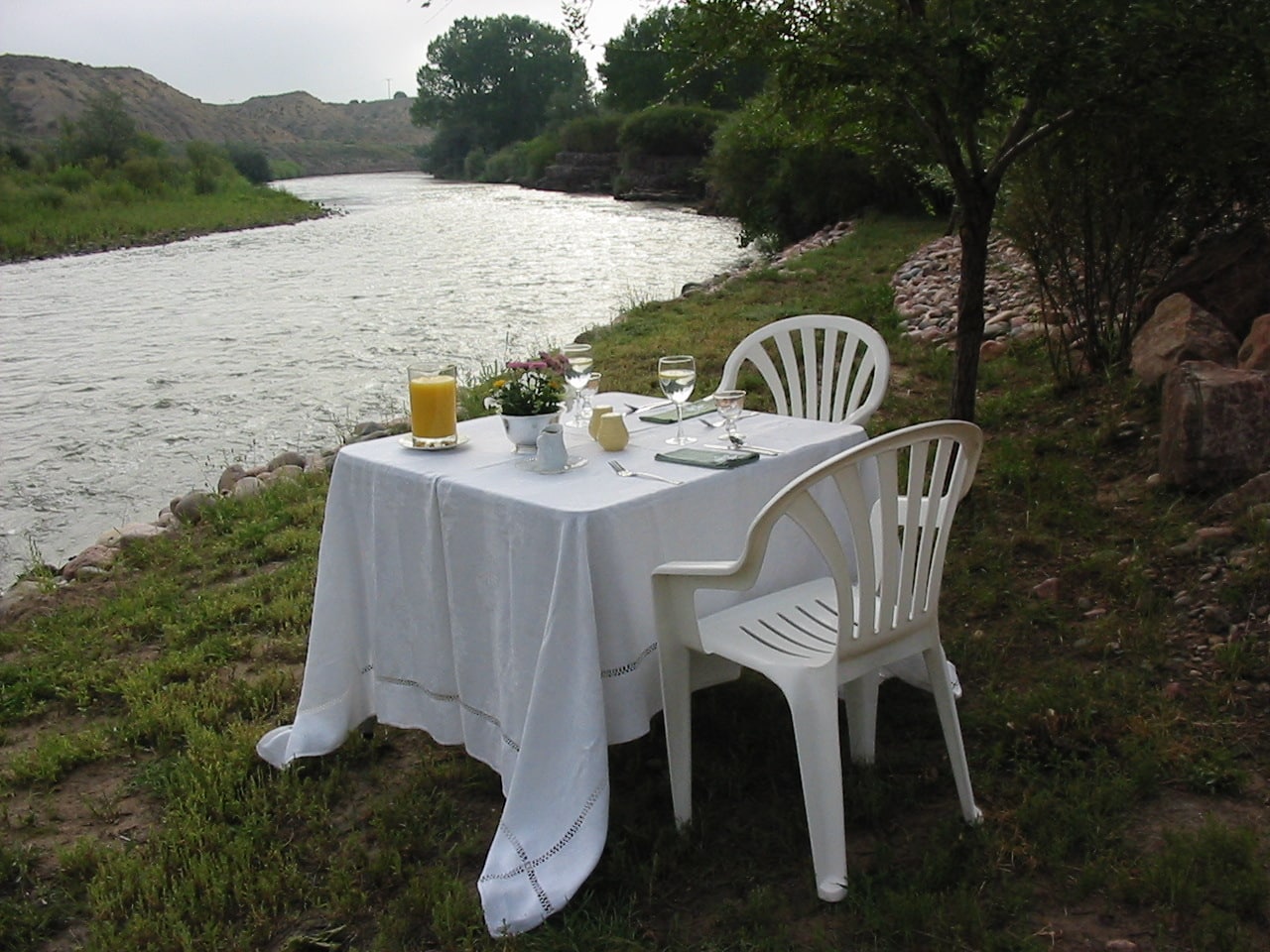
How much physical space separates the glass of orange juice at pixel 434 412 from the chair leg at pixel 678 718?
932 millimetres

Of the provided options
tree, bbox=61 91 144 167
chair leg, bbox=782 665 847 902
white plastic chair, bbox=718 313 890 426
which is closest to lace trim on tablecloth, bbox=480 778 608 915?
chair leg, bbox=782 665 847 902

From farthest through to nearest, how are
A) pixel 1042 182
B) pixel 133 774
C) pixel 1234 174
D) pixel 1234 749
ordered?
1. pixel 1042 182
2. pixel 1234 174
3. pixel 133 774
4. pixel 1234 749

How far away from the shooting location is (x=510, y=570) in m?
2.59

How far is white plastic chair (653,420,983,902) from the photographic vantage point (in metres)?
2.35

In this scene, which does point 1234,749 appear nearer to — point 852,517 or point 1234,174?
point 852,517

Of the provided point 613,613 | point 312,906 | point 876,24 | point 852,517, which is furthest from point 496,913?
point 876,24

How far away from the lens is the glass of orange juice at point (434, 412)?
122 inches

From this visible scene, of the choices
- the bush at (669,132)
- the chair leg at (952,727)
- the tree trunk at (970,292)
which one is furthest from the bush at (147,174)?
the chair leg at (952,727)

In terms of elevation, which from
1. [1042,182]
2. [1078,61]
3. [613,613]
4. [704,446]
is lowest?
[613,613]

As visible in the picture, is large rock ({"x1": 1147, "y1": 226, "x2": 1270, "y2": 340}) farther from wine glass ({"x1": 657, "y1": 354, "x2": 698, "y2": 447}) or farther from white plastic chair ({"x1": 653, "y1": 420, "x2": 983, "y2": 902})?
white plastic chair ({"x1": 653, "y1": 420, "x2": 983, "y2": 902})

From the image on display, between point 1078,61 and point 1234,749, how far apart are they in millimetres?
2386

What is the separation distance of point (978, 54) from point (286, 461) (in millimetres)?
4904

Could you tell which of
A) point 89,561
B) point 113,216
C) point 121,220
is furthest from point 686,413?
point 113,216

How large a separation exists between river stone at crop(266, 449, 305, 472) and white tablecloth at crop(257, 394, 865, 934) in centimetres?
410
